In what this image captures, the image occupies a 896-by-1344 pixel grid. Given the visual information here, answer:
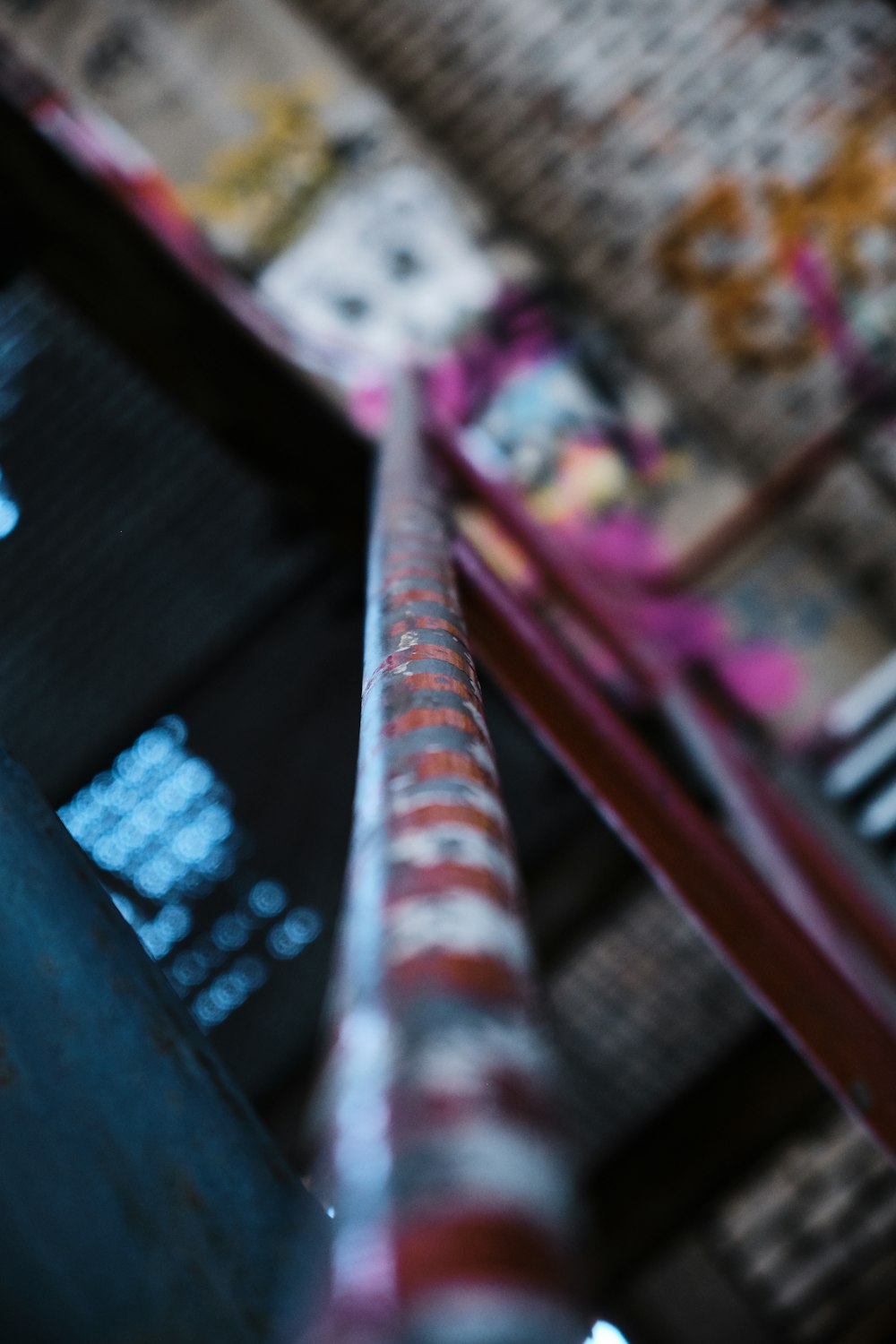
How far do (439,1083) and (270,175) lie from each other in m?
5.19

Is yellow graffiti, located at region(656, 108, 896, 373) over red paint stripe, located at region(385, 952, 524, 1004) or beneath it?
beneath

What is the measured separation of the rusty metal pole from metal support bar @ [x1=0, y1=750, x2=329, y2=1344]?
9.9 inches

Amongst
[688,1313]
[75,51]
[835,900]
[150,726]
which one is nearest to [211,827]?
[150,726]

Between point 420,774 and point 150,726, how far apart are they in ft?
7.56

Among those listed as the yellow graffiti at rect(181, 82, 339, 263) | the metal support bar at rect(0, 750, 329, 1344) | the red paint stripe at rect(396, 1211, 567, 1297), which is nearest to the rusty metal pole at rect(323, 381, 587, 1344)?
the red paint stripe at rect(396, 1211, 567, 1297)

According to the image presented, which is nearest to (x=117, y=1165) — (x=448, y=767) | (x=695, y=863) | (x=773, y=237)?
(x=448, y=767)

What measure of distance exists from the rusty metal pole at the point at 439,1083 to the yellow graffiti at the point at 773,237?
4810 mm

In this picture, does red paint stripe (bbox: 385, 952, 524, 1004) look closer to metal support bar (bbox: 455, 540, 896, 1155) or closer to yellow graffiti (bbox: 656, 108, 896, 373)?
metal support bar (bbox: 455, 540, 896, 1155)

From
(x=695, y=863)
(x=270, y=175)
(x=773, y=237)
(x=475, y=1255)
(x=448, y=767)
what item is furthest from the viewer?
(x=270, y=175)

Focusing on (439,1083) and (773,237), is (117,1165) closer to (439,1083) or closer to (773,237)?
(439,1083)

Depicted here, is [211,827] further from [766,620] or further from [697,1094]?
[766,620]

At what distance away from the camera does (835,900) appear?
232cm

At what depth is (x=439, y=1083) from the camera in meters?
0.35

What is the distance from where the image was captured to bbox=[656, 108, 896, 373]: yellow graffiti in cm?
466
